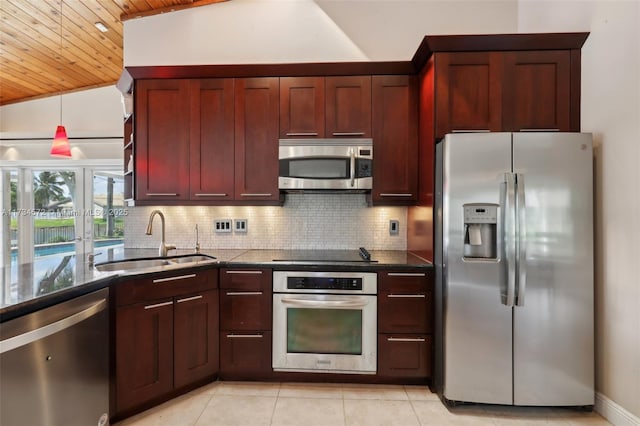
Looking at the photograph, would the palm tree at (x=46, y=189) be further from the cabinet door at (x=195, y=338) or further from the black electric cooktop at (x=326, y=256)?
the black electric cooktop at (x=326, y=256)

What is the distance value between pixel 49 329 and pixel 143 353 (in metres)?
0.72

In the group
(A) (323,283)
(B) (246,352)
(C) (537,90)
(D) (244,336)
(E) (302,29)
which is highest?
(E) (302,29)

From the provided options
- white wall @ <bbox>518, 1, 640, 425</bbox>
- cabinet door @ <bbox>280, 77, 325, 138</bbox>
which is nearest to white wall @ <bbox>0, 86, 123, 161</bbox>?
cabinet door @ <bbox>280, 77, 325, 138</bbox>

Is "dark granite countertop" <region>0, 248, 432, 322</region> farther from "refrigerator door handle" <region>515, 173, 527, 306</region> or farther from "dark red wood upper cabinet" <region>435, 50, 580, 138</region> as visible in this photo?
"dark red wood upper cabinet" <region>435, 50, 580, 138</region>

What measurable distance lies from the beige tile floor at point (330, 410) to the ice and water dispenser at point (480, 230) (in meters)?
1.04

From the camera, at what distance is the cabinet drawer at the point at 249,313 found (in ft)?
7.45

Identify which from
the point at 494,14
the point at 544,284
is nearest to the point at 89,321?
the point at 544,284

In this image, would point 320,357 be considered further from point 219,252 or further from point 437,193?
point 437,193

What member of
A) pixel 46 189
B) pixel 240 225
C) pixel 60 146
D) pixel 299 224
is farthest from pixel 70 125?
pixel 299 224

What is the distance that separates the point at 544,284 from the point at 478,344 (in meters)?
0.56

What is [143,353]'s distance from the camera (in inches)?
75.9

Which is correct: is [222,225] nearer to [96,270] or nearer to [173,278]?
[173,278]

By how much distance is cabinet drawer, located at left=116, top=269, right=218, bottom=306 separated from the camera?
73.1 inches

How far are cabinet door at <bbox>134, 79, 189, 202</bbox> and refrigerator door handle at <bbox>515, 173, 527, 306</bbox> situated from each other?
2537 millimetres
